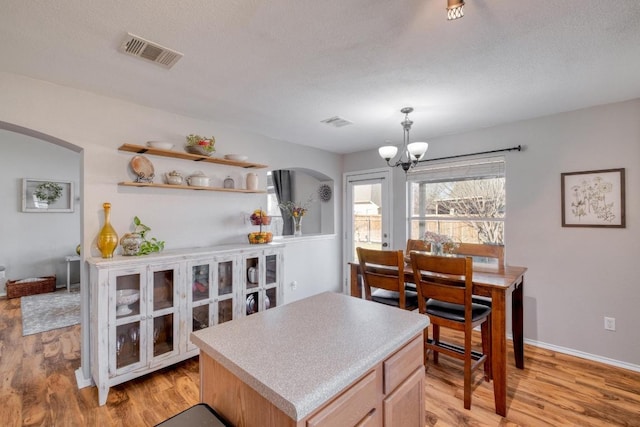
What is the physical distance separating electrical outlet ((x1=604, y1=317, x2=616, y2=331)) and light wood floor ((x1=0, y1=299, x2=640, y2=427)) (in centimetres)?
35

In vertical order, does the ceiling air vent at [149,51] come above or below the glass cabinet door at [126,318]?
above

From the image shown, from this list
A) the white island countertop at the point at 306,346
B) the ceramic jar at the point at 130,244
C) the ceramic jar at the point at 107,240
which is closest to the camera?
the white island countertop at the point at 306,346

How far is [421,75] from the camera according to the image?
7.21ft

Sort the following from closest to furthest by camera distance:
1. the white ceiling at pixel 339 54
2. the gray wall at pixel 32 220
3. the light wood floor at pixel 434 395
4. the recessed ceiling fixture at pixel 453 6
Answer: the recessed ceiling fixture at pixel 453 6
the white ceiling at pixel 339 54
the light wood floor at pixel 434 395
the gray wall at pixel 32 220

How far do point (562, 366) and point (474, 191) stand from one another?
1.95 meters

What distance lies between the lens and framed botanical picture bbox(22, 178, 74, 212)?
5.16 m

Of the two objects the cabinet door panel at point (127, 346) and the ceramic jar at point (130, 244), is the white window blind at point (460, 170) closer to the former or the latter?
the ceramic jar at point (130, 244)

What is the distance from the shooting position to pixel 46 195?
17.6 ft

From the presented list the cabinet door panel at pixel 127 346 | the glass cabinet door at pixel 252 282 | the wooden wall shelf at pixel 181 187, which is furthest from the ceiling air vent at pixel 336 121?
the cabinet door panel at pixel 127 346

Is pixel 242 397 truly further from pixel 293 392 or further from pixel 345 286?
pixel 345 286

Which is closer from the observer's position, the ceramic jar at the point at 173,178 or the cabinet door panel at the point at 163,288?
the cabinet door panel at the point at 163,288

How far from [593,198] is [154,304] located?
4.16 meters

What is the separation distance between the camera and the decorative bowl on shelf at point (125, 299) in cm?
232

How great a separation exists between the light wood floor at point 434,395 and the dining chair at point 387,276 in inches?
27.6
